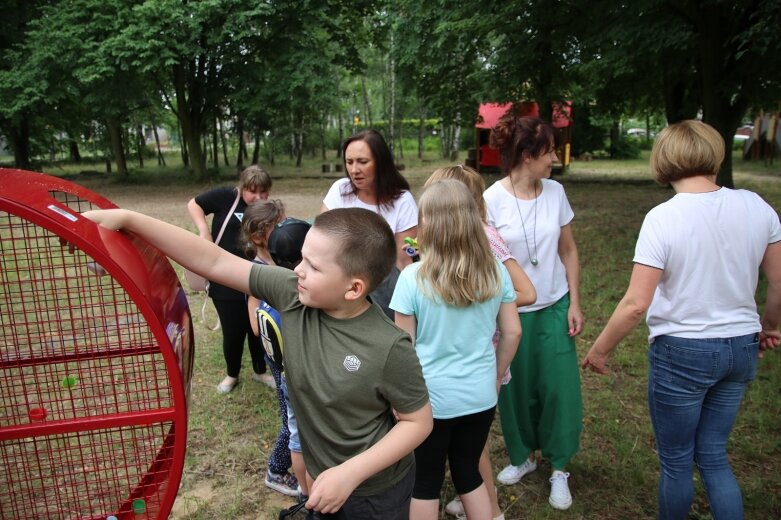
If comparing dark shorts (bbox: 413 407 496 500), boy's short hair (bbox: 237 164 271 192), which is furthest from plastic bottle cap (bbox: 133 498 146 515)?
boy's short hair (bbox: 237 164 271 192)

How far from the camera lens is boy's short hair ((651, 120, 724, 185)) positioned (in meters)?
2.14

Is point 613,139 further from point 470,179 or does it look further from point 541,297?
point 470,179

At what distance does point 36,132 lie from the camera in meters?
24.9

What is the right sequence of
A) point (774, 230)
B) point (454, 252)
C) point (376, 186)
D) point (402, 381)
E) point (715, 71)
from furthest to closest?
1. point (715, 71)
2. point (376, 186)
3. point (774, 230)
4. point (454, 252)
5. point (402, 381)

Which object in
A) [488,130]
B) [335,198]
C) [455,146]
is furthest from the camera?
[455,146]

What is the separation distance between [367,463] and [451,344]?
76 centimetres

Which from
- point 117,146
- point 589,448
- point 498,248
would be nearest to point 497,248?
point 498,248

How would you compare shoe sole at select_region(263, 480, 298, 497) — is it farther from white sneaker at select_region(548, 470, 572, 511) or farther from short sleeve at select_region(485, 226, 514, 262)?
short sleeve at select_region(485, 226, 514, 262)

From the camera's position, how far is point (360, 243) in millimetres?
1594

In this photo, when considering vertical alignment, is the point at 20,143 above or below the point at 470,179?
below

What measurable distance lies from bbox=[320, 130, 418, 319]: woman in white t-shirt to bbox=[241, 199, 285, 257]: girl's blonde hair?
0.46 metres

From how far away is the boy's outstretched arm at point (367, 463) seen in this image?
4.72 feet

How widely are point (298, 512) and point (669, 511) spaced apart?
160 centimetres

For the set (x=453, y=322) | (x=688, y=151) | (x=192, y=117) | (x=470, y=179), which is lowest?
(x=453, y=322)
